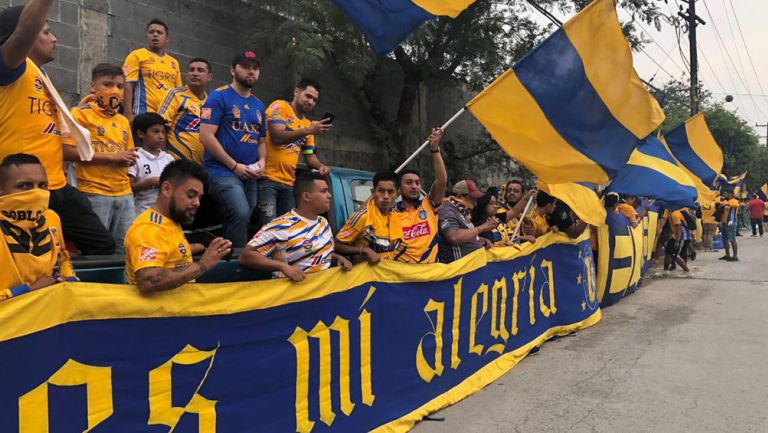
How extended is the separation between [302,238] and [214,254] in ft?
3.28

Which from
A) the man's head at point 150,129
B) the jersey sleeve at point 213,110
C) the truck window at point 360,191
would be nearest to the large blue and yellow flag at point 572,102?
the truck window at point 360,191

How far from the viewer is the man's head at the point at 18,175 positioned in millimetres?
2562

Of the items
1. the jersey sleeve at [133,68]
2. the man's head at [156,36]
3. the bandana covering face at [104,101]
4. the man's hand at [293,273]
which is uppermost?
the man's head at [156,36]

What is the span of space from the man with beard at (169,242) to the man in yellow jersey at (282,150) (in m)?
1.88

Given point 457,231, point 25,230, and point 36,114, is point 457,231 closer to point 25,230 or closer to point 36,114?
point 36,114

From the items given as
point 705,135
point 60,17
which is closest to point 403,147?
point 705,135

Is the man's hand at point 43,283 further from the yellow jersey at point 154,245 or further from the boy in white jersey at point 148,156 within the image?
the boy in white jersey at point 148,156

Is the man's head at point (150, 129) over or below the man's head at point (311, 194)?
over

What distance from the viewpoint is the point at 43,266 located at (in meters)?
2.57

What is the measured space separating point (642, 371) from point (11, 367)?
5126 millimetres

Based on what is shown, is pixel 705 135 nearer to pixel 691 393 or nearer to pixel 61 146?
pixel 691 393

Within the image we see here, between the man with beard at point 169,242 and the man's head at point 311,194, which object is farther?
the man's head at point 311,194

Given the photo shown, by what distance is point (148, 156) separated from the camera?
176 inches

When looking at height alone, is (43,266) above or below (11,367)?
above
